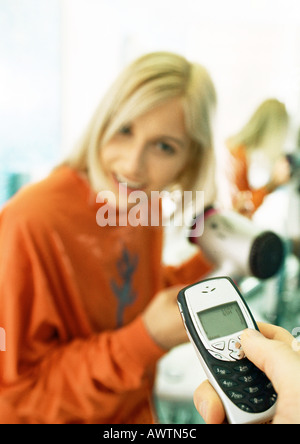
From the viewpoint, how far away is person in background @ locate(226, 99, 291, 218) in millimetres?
498

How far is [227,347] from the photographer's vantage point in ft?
0.84

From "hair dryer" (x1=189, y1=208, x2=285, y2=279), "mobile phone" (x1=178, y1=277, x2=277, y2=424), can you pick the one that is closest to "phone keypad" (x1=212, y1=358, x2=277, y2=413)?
"mobile phone" (x1=178, y1=277, x2=277, y2=424)

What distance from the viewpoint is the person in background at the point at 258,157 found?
0.50m

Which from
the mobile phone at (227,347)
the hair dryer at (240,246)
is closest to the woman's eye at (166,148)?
the hair dryer at (240,246)

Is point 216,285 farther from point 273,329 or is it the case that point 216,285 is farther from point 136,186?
point 136,186

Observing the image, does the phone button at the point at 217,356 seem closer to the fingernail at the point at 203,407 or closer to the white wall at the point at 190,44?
the fingernail at the point at 203,407

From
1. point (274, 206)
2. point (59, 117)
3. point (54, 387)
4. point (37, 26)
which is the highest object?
point (37, 26)

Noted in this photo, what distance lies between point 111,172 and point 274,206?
0.81 ft

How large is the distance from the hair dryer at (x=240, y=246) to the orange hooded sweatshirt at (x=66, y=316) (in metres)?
0.10

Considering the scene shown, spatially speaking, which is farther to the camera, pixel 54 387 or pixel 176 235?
pixel 176 235

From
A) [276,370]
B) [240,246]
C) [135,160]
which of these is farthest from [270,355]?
[135,160]

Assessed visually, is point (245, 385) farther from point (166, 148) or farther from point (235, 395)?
point (166, 148)

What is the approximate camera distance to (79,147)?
55cm
